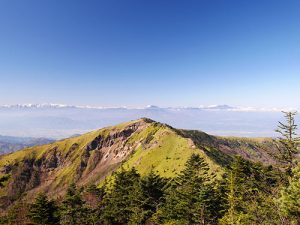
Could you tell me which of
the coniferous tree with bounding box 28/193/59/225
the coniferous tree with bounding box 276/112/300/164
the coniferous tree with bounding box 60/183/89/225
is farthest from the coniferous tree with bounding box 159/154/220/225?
the coniferous tree with bounding box 28/193/59/225

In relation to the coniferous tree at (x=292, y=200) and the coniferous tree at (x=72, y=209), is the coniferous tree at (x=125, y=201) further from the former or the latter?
the coniferous tree at (x=292, y=200)

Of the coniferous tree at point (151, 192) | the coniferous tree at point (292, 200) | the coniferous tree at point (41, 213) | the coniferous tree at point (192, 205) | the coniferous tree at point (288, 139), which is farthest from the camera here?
the coniferous tree at point (151, 192)

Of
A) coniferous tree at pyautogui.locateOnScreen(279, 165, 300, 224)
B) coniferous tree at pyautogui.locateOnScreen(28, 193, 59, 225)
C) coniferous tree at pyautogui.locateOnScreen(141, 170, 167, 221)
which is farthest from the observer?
coniferous tree at pyautogui.locateOnScreen(141, 170, 167, 221)

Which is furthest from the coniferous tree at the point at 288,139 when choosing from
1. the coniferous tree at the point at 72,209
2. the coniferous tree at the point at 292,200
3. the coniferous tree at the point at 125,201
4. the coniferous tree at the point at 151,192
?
the coniferous tree at the point at 72,209

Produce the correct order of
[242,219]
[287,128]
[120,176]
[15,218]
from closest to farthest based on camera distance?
[287,128] → [242,219] → [15,218] → [120,176]

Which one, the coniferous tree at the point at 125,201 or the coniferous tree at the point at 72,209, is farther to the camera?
the coniferous tree at the point at 125,201

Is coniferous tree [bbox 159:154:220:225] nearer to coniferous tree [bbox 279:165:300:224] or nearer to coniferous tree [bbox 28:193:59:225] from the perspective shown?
coniferous tree [bbox 28:193:59:225]

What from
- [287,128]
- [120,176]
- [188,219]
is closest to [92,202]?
[120,176]

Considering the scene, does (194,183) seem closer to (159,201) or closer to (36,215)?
(159,201)

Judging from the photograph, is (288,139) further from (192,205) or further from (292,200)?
(192,205)
